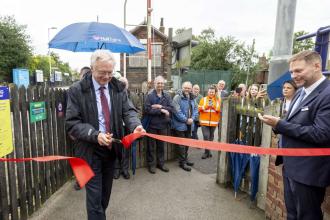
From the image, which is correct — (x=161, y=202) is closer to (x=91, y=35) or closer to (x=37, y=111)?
(x=37, y=111)

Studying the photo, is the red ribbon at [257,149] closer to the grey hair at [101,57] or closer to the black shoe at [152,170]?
the grey hair at [101,57]

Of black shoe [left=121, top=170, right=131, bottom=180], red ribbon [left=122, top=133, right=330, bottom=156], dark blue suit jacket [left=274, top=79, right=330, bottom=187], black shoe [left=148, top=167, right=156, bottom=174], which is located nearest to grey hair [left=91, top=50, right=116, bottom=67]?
red ribbon [left=122, top=133, right=330, bottom=156]

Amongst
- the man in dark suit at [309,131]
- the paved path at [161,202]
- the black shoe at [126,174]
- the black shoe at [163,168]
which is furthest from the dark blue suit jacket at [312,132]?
the black shoe at [163,168]

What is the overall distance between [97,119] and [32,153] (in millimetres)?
1569

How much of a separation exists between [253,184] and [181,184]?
142 centimetres

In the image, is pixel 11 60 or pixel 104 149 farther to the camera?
pixel 11 60

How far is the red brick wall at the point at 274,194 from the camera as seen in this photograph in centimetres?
343

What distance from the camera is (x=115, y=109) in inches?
113

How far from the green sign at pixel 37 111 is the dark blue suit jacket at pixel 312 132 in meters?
3.03

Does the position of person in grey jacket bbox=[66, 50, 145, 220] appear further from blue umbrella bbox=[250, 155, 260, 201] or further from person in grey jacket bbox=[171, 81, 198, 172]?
person in grey jacket bbox=[171, 81, 198, 172]

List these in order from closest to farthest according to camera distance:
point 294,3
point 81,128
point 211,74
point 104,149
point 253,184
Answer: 1. point 81,128
2. point 104,149
3. point 294,3
4. point 253,184
5. point 211,74

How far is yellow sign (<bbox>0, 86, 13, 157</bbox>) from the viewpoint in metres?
2.98

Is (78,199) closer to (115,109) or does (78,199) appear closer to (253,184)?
(115,109)

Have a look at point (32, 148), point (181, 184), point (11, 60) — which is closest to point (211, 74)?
point (181, 184)
